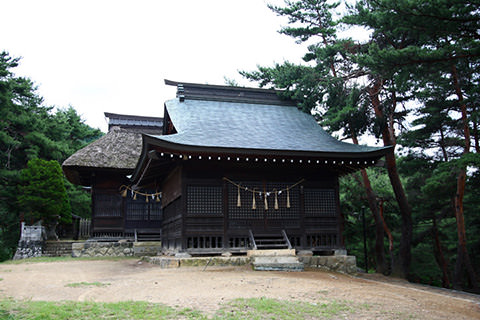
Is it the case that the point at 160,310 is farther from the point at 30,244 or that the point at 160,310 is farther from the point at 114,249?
the point at 30,244

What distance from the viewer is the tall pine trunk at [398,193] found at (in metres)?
16.6

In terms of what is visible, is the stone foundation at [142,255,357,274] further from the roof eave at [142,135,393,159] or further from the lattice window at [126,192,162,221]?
the lattice window at [126,192,162,221]

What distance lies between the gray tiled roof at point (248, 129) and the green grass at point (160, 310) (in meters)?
5.59

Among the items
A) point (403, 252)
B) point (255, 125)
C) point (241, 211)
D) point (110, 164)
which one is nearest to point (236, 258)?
point (241, 211)

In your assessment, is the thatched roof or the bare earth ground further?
the thatched roof

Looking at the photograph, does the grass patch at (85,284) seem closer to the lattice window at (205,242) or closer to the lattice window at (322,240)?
the lattice window at (205,242)

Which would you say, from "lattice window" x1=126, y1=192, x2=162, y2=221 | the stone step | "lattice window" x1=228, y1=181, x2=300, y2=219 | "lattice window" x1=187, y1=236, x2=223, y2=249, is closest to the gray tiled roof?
"lattice window" x1=228, y1=181, x2=300, y2=219

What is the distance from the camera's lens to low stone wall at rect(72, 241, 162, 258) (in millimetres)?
19469

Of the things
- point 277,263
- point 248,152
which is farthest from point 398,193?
point 248,152

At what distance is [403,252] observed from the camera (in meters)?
17.1

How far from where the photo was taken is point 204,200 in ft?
41.8

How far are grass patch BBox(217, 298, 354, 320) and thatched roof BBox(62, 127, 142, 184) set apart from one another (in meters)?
14.9

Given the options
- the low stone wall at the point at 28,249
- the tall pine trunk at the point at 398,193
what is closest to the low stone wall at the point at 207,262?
the tall pine trunk at the point at 398,193

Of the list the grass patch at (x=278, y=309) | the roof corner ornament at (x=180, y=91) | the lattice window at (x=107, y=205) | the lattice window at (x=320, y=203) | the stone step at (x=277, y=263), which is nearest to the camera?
the grass patch at (x=278, y=309)
